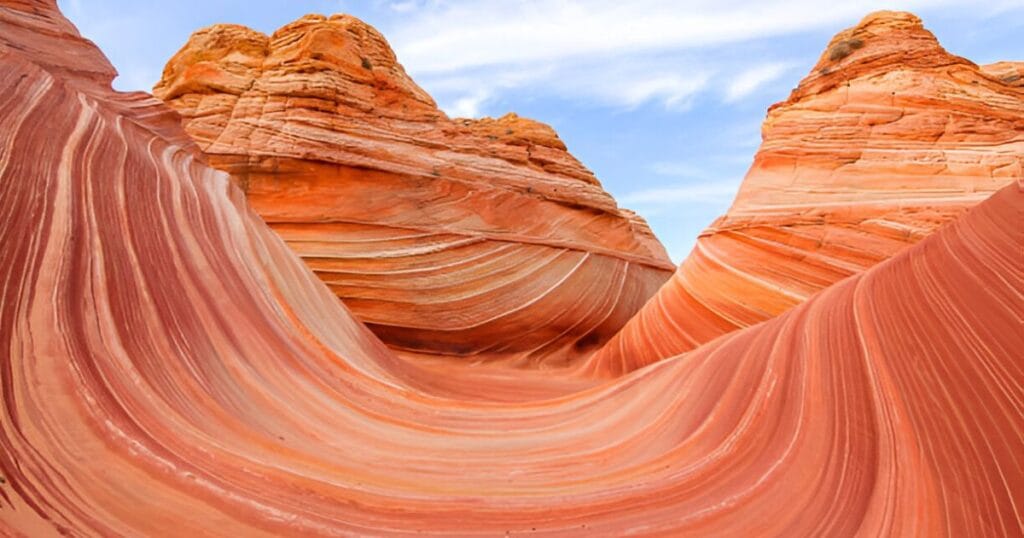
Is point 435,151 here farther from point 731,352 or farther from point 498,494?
point 498,494

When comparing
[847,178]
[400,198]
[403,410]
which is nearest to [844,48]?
[847,178]

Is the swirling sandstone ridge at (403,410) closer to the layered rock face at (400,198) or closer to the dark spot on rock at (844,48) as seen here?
the layered rock face at (400,198)

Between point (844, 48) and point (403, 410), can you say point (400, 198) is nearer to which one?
point (403, 410)

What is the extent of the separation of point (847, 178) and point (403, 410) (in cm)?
448

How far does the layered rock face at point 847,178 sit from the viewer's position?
17.6ft

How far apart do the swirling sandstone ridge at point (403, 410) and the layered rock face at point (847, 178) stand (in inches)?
87.6

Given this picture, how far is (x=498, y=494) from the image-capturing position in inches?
85.9

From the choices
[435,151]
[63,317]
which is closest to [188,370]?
[63,317]

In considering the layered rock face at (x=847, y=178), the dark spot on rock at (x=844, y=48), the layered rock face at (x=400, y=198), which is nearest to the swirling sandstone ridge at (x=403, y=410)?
the layered rock face at (x=847, y=178)

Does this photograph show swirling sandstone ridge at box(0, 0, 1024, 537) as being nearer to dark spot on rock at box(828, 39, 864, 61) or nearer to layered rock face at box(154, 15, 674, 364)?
layered rock face at box(154, 15, 674, 364)

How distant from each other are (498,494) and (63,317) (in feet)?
5.47

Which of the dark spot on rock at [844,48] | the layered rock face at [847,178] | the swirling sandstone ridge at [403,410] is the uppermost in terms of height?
the dark spot on rock at [844,48]

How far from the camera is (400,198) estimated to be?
7469mm

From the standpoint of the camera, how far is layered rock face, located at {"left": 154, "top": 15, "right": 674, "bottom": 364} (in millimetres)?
7109
